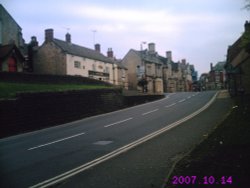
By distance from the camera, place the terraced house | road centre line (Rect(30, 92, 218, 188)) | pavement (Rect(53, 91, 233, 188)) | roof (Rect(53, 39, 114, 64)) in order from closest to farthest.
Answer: pavement (Rect(53, 91, 233, 188)), road centre line (Rect(30, 92, 218, 188)), roof (Rect(53, 39, 114, 64)), the terraced house

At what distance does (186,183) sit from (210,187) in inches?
25.8

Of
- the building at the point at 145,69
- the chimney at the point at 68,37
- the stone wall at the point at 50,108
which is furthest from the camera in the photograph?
the building at the point at 145,69

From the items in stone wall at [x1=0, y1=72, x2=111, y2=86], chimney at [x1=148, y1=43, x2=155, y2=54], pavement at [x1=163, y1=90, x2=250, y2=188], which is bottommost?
pavement at [x1=163, y1=90, x2=250, y2=188]

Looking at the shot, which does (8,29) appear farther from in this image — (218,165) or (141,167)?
(218,165)

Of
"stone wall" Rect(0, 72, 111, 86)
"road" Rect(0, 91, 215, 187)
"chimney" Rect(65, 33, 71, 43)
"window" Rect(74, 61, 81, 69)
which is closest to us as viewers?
"road" Rect(0, 91, 215, 187)

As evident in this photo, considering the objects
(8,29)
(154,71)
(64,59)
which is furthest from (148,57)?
(8,29)

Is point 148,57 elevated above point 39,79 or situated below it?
above

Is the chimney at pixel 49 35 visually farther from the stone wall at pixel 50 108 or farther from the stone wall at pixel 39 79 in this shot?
the stone wall at pixel 50 108

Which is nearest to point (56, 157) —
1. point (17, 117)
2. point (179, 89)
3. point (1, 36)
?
point (17, 117)

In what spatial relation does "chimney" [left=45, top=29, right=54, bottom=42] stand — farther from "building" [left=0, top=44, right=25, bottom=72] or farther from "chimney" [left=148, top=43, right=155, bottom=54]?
"chimney" [left=148, top=43, right=155, bottom=54]

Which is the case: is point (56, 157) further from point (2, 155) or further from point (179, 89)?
point (179, 89)

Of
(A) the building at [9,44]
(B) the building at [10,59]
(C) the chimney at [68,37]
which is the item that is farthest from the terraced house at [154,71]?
(B) the building at [10,59]

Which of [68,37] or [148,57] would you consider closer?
[68,37]

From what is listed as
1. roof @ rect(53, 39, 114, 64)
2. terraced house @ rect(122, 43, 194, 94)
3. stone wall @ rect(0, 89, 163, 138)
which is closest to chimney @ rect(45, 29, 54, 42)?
roof @ rect(53, 39, 114, 64)
